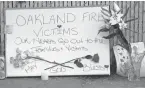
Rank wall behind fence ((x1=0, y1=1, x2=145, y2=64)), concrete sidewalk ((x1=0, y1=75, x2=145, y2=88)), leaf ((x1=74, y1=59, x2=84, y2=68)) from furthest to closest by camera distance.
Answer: wall behind fence ((x1=0, y1=1, x2=145, y2=64)), leaf ((x1=74, y1=59, x2=84, y2=68)), concrete sidewalk ((x1=0, y1=75, x2=145, y2=88))

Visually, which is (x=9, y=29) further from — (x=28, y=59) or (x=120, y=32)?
(x=120, y=32)

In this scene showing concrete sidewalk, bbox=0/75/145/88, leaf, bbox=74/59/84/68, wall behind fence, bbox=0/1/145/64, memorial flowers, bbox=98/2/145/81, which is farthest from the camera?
wall behind fence, bbox=0/1/145/64

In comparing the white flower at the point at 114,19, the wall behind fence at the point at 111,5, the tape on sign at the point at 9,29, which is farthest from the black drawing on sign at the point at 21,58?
the white flower at the point at 114,19

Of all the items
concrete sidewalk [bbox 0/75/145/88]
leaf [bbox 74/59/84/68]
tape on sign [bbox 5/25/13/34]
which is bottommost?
concrete sidewalk [bbox 0/75/145/88]

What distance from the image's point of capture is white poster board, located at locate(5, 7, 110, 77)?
500cm

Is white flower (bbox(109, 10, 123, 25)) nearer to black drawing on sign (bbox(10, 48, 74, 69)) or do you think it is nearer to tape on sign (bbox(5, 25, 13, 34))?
black drawing on sign (bbox(10, 48, 74, 69))

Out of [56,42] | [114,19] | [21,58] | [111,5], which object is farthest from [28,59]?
[111,5]

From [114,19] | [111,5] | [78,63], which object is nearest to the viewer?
[114,19]

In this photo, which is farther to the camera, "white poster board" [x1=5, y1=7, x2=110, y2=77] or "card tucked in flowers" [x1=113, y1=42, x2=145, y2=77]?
"white poster board" [x1=5, y1=7, x2=110, y2=77]

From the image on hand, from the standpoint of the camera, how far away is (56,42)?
5074 mm

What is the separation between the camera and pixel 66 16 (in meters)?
5.06

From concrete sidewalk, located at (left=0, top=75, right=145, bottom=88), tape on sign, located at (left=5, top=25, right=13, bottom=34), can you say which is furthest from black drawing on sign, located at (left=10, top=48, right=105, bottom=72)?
tape on sign, located at (left=5, top=25, right=13, bottom=34)

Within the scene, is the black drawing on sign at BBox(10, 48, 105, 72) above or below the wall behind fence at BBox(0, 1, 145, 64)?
below

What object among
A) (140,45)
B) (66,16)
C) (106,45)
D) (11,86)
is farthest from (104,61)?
(11,86)
